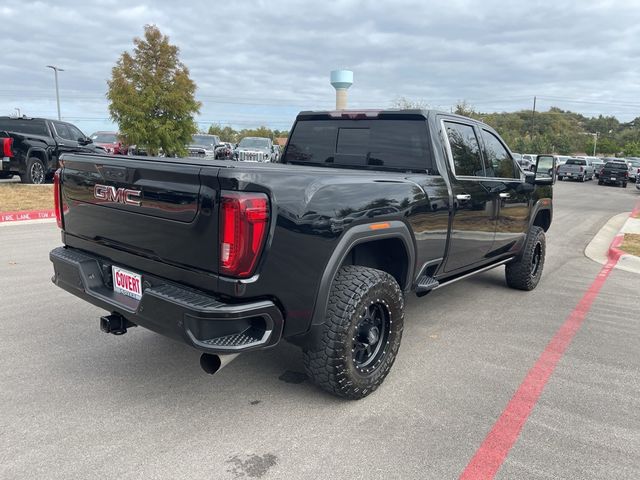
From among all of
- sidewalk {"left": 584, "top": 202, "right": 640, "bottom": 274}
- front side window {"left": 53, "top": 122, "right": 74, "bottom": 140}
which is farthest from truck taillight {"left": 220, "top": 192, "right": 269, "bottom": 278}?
front side window {"left": 53, "top": 122, "right": 74, "bottom": 140}

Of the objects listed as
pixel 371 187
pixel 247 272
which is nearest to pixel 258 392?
pixel 247 272

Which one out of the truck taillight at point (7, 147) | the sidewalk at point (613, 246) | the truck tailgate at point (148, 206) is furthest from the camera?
the truck taillight at point (7, 147)

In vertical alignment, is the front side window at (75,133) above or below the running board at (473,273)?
above

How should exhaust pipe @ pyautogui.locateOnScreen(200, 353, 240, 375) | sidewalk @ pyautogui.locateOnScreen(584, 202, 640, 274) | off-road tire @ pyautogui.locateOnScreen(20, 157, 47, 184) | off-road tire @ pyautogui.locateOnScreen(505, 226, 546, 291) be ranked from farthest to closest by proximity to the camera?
off-road tire @ pyautogui.locateOnScreen(20, 157, 47, 184), sidewalk @ pyautogui.locateOnScreen(584, 202, 640, 274), off-road tire @ pyautogui.locateOnScreen(505, 226, 546, 291), exhaust pipe @ pyautogui.locateOnScreen(200, 353, 240, 375)

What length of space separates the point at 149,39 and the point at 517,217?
642 inches

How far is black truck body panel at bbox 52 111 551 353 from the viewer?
8.69 ft

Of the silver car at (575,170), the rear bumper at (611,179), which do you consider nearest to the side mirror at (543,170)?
the rear bumper at (611,179)

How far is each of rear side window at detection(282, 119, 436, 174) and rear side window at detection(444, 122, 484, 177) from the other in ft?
1.05

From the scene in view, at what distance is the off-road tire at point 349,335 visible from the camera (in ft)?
10.1

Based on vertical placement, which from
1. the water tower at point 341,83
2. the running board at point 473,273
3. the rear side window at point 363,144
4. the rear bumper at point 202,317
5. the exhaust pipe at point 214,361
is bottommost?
the exhaust pipe at point 214,361

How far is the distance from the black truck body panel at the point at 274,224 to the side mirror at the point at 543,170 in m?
1.90

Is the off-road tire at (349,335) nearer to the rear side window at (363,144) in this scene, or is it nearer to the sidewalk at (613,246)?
the rear side window at (363,144)

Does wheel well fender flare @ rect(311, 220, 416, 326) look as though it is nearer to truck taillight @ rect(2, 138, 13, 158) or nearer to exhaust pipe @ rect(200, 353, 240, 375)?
exhaust pipe @ rect(200, 353, 240, 375)

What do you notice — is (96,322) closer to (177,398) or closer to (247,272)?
(177,398)
